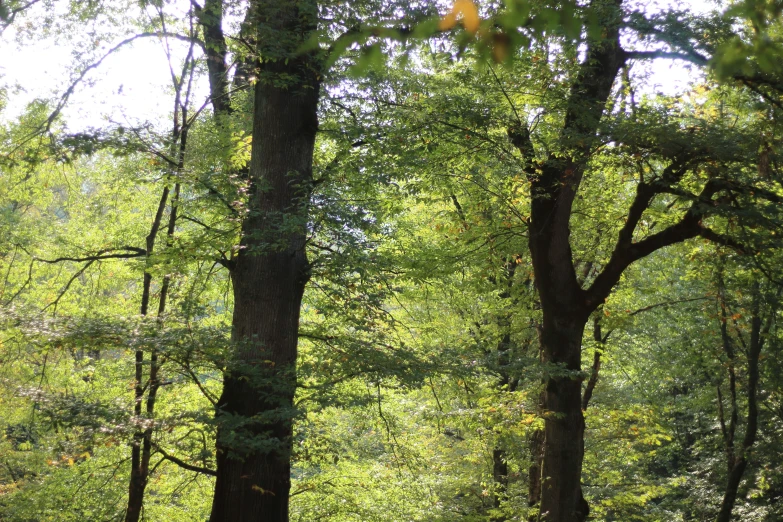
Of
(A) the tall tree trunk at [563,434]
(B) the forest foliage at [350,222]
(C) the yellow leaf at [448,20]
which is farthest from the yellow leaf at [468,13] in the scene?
(A) the tall tree trunk at [563,434]

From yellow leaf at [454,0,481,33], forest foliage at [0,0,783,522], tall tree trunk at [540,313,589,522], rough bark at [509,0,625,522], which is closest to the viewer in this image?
yellow leaf at [454,0,481,33]

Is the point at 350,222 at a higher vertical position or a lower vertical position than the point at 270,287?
higher

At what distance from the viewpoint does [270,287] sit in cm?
636

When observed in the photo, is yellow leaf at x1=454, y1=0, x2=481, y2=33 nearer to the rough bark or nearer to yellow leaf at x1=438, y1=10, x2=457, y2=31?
yellow leaf at x1=438, y1=10, x2=457, y2=31

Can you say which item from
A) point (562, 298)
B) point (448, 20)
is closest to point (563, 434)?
point (562, 298)

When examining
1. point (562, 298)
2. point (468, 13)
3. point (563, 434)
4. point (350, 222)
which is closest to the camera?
point (468, 13)

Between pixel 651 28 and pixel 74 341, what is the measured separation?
5527 millimetres

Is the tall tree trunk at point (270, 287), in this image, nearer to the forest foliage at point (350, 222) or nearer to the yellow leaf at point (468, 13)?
the forest foliage at point (350, 222)

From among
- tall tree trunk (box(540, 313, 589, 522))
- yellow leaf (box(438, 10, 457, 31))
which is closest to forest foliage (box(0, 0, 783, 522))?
tall tree trunk (box(540, 313, 589, 522))

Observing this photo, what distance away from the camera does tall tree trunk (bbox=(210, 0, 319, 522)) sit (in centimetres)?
533

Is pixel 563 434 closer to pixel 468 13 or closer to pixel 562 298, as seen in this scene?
pixel 562 298

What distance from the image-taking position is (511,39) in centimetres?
183

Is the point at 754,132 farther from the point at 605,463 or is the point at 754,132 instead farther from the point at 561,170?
the point at 605,463

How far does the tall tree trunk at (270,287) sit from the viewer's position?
5.33m
